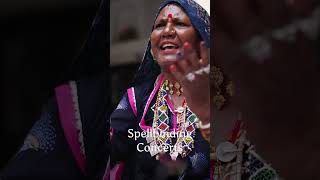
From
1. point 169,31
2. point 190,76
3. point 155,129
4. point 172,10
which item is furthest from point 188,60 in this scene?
point 155,129

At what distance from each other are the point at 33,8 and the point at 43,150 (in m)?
0.91

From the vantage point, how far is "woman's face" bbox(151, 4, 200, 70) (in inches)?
116

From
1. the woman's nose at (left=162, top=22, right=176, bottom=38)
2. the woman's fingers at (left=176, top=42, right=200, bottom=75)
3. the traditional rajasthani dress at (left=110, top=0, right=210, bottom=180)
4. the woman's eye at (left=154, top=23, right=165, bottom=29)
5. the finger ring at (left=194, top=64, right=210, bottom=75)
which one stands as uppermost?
the woman's eye at (left=154, top=23, right=165, bottom=29)

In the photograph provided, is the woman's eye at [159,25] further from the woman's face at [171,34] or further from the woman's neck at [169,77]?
the woman's neck at [169,77]

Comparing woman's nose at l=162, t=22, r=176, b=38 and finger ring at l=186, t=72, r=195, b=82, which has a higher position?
woman's nose at l=162, t=22, r=176, b=38

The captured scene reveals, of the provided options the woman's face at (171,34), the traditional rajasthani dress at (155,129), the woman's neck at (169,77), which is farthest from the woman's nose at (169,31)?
the woman's neck at (169,77)

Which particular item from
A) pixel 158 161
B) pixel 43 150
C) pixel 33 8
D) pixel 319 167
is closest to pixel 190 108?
pixel 158 161

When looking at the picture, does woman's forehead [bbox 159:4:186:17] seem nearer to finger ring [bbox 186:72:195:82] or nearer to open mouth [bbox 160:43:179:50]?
open mouth [bbox 160:43:179:50]

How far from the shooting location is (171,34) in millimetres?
2957

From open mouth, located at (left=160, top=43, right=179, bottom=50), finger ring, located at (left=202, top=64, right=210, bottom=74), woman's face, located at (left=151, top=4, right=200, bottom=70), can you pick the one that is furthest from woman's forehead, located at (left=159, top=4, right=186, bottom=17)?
finger ring, located at (left=202, top=64, right=210, bottom=74)

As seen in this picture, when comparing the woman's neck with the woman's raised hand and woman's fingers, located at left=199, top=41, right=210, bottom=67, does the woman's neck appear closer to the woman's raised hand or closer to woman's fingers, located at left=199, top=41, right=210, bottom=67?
the woman's raised hand

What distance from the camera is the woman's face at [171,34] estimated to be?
2951mm

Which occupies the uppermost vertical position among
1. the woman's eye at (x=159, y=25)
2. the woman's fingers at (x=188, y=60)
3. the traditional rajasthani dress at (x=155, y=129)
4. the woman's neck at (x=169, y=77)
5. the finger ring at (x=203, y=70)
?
the woman's eye at (x=159, y=25)

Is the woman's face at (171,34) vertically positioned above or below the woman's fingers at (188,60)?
above
